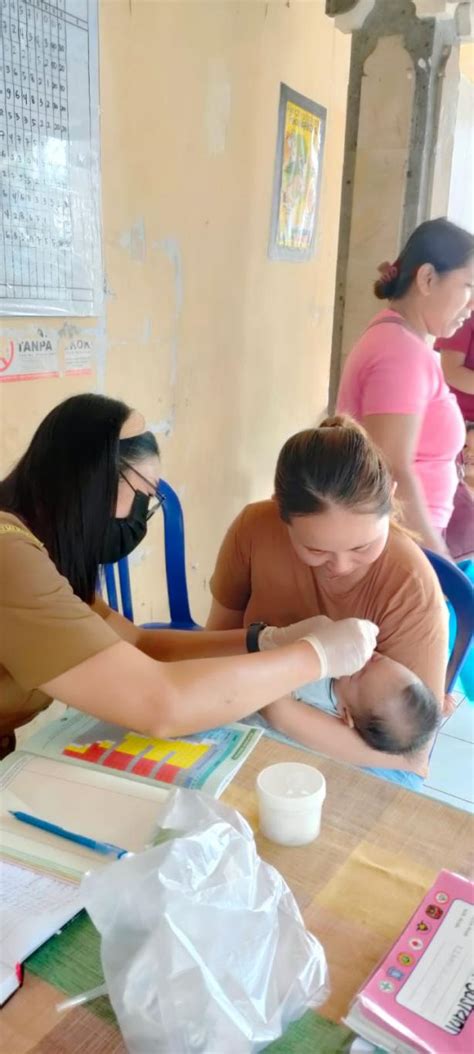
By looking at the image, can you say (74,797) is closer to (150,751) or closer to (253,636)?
(150,751)

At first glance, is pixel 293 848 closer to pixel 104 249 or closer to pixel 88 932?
pixel 88 932

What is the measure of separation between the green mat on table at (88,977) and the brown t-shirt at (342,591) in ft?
2.48

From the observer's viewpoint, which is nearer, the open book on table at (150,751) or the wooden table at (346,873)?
the wooden table at (346,873)

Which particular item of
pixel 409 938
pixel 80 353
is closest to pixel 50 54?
pixel 80 353

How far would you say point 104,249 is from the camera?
205 centimetres

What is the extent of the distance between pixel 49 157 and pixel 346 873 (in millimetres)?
1639

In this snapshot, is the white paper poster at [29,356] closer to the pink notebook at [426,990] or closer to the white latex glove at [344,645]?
the white latex glove at [344,645]

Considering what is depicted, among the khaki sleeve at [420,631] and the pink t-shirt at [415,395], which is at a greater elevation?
the pink t-shirt at [415,395]

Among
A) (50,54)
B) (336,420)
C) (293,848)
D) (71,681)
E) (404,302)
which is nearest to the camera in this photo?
(293,848)

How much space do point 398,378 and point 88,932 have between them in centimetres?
157

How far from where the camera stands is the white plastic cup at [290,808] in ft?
3.14

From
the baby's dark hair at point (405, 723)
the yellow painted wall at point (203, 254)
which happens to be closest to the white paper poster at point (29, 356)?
the yellow painted wall at point (203, 254)

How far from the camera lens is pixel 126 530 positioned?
1396mm

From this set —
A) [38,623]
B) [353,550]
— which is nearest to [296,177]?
[353,550]
